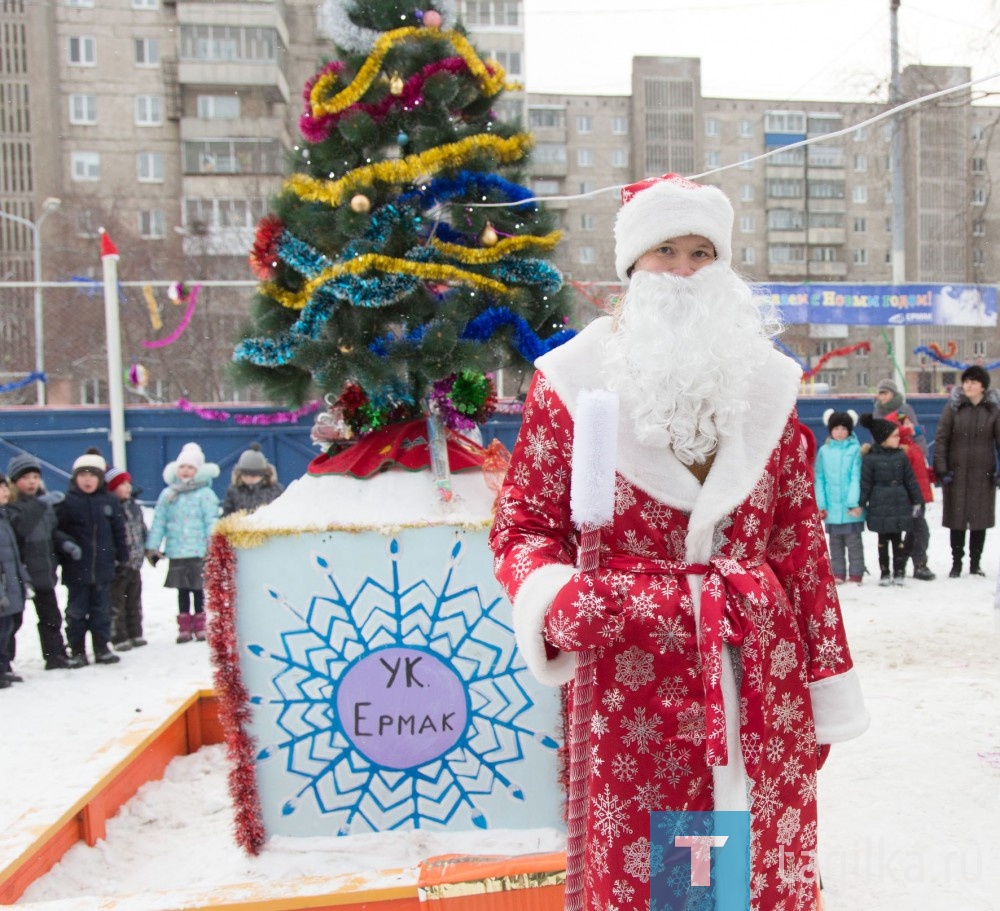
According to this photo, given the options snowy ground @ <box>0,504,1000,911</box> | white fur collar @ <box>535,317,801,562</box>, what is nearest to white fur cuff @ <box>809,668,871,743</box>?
white fur collar @ <box>535,317,801,562</box>

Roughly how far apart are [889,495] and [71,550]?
6138 mm

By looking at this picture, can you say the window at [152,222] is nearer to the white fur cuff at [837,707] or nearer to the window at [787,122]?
the window at [787,122]

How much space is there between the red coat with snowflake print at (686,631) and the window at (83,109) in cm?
4149

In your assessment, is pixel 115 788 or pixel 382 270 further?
pixel 115 788

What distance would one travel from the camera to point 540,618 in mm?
1647

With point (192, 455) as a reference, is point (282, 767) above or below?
→ below

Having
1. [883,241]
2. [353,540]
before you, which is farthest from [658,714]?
[883,241]

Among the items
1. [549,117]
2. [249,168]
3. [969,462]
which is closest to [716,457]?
[969,462]

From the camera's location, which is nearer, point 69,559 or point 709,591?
point 709,591

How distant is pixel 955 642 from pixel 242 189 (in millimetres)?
32849

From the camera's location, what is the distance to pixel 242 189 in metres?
34.4

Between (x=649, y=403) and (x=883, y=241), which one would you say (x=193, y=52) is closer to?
(x=883, y=241)

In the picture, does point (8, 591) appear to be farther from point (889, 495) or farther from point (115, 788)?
point (889, 495)

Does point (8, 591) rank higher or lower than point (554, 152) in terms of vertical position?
lower
